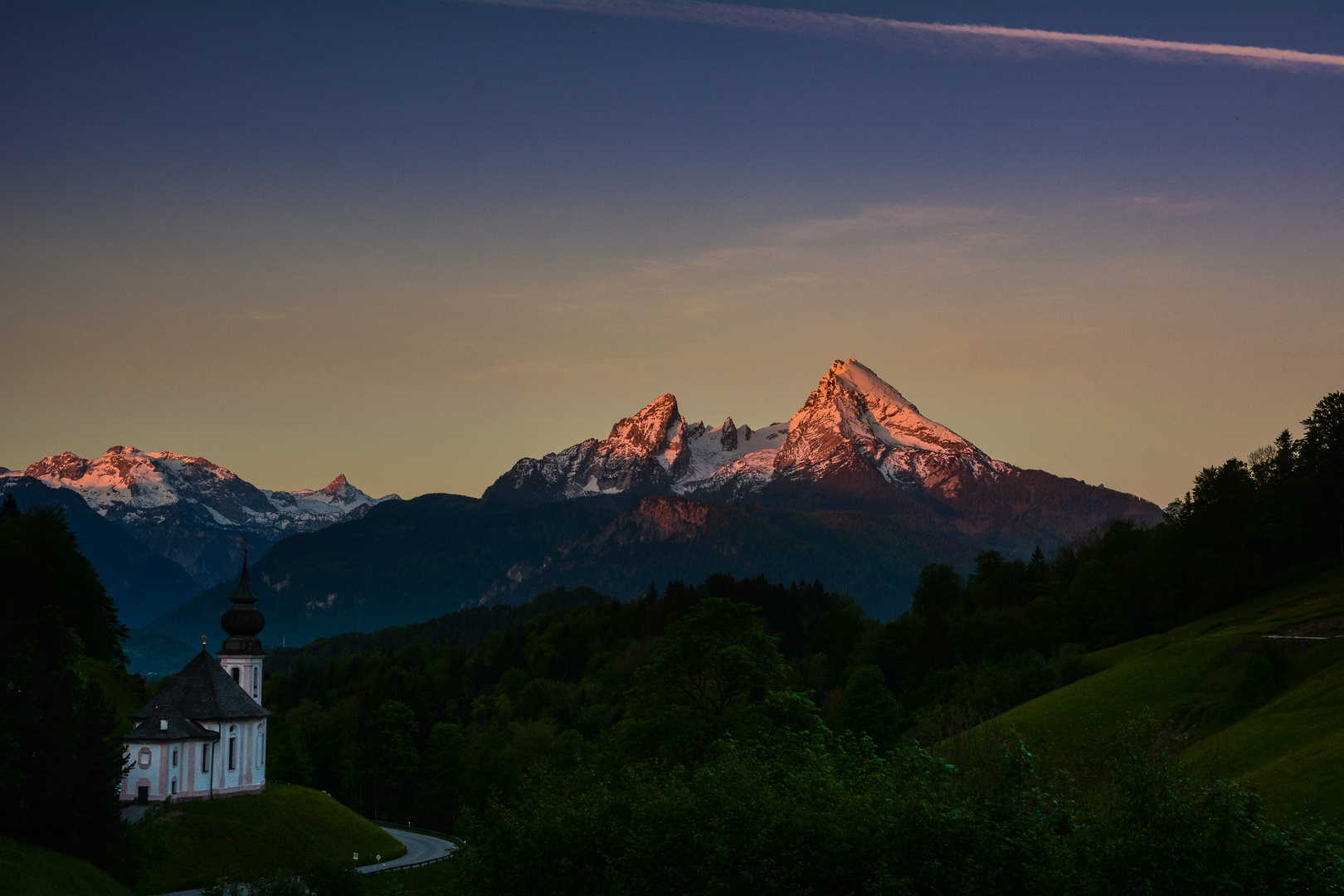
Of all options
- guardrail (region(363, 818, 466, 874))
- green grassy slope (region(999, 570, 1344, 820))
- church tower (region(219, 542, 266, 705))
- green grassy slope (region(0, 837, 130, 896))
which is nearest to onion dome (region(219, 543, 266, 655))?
church tower (region(219, 542, 266, 705))

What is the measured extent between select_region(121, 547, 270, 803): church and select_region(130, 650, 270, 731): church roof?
0.21 feet

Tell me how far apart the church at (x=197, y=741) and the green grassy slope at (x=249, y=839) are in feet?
9.48

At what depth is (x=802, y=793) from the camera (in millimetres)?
46438

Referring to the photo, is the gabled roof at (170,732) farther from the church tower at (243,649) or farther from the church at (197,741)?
the church tower at (243,649)

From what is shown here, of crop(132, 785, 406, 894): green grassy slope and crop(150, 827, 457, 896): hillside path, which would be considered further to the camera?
crop(150, 827, 457, 896): hillside path

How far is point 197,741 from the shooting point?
97.6 m

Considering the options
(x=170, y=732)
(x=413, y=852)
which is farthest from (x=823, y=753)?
(x=170, y=732)

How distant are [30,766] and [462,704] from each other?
390ft

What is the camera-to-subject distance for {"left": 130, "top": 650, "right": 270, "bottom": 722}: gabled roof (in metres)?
99.6

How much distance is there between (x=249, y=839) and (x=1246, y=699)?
2628 inches

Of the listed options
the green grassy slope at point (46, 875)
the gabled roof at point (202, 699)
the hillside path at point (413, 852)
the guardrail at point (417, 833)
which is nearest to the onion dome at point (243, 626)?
the gabled roof at point (202, 699)

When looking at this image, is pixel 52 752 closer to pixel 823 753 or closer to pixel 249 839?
pixel 249 839

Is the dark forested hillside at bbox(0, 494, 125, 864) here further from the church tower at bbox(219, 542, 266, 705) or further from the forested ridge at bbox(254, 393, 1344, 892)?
the church tower at bbox(219, 542, 266, 705)

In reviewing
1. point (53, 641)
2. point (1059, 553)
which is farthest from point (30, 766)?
point (1059, 553)
